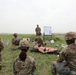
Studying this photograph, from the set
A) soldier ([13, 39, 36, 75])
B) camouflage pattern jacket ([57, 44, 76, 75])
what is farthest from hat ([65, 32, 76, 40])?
soldier ([13, 39, 36, 75])

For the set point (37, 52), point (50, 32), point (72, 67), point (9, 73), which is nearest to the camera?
point (72, 67)

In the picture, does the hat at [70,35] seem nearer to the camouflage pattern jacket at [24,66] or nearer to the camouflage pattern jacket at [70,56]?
the camouflage pattern jacket at [70,56]

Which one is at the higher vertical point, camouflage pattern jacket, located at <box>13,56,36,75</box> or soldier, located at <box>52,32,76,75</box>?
soldier, located at <box>52,32,76,75</box>

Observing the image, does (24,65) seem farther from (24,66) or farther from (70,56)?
(70,56)

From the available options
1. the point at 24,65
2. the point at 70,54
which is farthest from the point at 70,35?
the point at 24,65

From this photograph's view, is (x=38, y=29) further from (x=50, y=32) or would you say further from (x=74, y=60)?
(x=74, y=60)

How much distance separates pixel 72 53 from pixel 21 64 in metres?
0.99

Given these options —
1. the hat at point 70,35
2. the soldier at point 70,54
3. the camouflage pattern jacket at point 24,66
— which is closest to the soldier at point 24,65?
the camouflage pattern jacket at point 24,66

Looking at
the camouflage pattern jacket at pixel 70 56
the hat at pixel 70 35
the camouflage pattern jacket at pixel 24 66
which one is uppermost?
the hat at pixel 70 35

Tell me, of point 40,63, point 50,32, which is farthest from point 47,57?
point 50,32

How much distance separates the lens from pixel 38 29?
19562 mm

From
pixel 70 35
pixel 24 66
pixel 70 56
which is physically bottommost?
pixel 24 66

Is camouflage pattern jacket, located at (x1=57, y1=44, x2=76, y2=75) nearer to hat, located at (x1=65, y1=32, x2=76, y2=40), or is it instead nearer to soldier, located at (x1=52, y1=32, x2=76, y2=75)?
soldier, located at (x1=52, y1=32, x2=76, y2=75)

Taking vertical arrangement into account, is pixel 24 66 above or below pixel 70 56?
below
